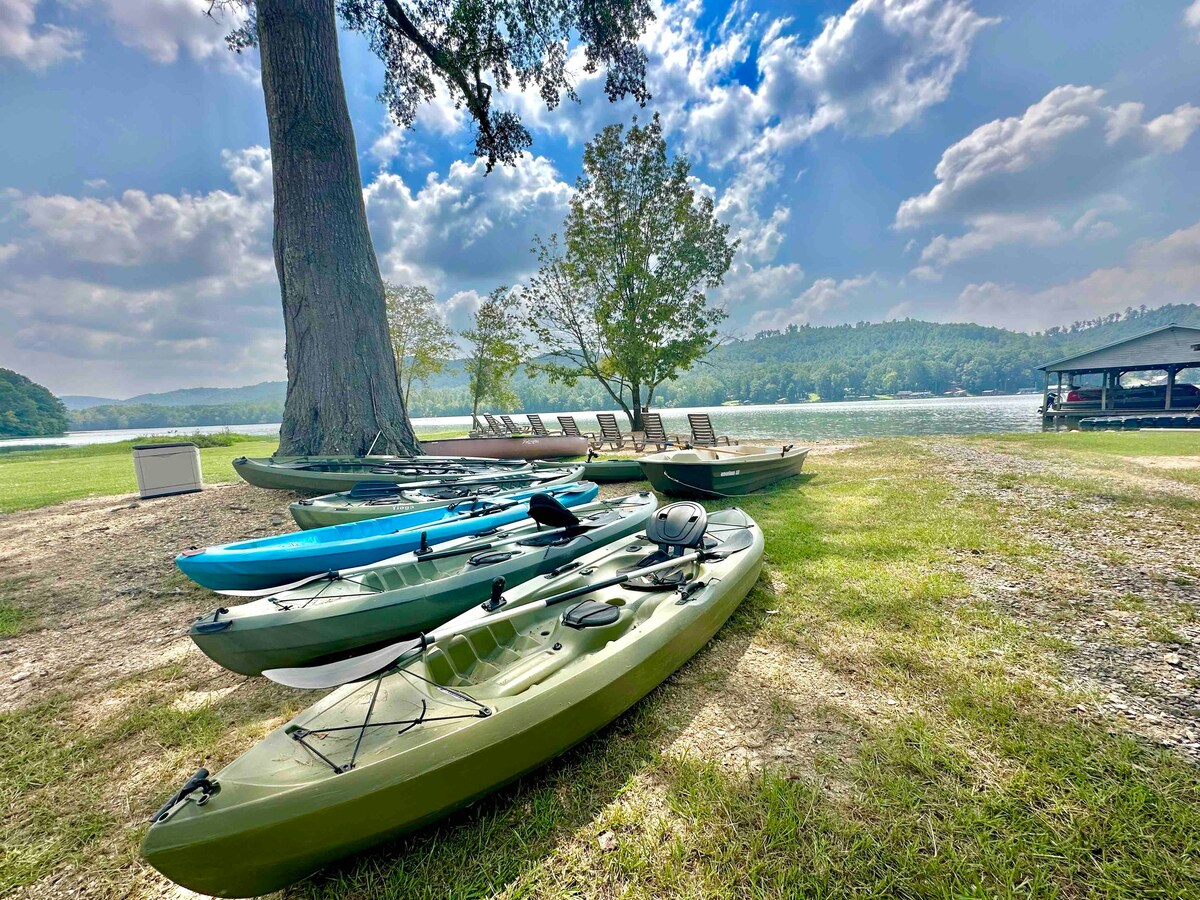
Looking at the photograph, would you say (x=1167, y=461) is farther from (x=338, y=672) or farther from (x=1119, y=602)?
(x=338, y=672)

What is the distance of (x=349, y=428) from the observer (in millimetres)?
9055

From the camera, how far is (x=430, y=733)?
1.86 m

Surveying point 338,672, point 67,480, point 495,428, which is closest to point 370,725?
point 338,672

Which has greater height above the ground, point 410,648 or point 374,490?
point 374,490

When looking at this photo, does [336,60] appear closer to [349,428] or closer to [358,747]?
[349,428]

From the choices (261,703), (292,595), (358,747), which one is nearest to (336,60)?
(292,595)

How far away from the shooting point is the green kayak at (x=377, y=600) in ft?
9.43

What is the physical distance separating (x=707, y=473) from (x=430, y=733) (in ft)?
21.2

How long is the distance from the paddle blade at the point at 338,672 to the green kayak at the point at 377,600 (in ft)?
3.97

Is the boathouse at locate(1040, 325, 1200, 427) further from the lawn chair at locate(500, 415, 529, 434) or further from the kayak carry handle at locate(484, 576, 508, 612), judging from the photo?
the kayak carry handle at locate(484, 576, 508, 612)

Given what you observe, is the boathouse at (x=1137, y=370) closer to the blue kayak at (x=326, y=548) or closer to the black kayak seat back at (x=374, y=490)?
the blue kayak at (x=326, y=548)

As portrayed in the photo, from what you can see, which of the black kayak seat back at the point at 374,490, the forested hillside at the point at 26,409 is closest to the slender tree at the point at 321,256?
the black kayak seat back at the point at 374,490

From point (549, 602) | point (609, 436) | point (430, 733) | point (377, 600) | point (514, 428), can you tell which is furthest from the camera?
point (514, 428)

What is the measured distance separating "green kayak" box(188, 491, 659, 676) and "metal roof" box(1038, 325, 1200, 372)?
31118 millimetres
